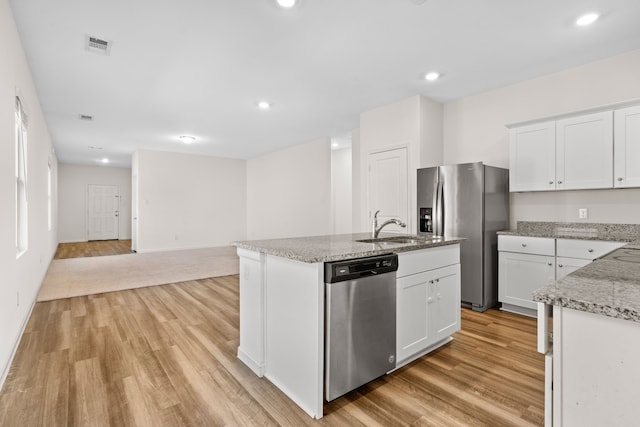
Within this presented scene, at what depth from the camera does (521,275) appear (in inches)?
132

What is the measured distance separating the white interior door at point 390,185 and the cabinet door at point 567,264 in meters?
1.73

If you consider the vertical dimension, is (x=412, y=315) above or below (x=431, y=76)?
below

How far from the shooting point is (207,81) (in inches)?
151

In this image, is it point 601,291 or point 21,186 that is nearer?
point 601,291

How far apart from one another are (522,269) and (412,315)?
1.83m

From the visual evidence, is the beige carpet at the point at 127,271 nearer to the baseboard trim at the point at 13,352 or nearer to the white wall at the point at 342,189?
→ the baseboard trim at the point at 13,352

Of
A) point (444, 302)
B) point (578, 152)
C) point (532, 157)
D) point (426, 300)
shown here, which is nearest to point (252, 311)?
point (426, 300)

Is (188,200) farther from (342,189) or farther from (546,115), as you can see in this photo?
(546,115)

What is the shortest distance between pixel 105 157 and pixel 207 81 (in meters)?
7.19

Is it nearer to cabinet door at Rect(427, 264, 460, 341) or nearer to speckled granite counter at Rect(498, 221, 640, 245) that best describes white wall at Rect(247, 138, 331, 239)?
speckled granite counter at Rect(498, 221, 640, 245)

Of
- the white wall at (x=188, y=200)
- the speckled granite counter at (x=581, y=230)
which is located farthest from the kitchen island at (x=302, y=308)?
the white wall at (x=188, y=200)

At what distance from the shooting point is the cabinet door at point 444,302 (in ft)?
7.97

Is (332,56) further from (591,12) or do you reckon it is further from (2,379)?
(2,379)

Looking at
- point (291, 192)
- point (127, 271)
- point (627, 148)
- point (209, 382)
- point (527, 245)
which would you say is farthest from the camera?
point (291, 192)
